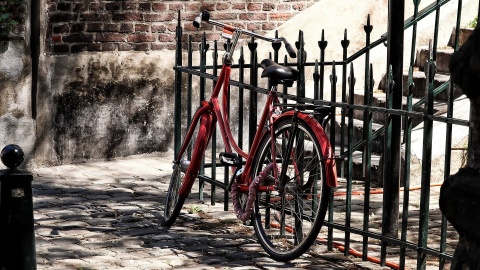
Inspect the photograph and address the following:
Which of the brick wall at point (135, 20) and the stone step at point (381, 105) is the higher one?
the brick wall at point (135, 20)

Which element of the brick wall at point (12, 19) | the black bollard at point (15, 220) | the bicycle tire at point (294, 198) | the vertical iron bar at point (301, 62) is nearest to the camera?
the black bollard at point (15, 220)

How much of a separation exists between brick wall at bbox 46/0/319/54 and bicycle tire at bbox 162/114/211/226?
8.67 feet

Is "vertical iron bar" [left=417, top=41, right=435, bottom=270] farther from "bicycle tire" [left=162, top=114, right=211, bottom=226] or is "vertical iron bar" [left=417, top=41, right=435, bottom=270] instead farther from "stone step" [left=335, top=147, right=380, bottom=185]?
"stone step" [left=335, top=147, right=380, bottom=185]

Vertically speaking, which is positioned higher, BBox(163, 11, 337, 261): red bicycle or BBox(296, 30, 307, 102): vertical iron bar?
BBox(296, 30, 307, 102): vertical iron bar

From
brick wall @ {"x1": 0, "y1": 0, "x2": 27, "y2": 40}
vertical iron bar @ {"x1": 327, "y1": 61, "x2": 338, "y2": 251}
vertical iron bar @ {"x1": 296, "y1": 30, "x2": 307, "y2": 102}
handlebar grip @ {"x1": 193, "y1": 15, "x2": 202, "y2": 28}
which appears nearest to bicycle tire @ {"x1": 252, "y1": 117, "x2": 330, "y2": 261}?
vertical iron bar @ {"x1": 327, "y1": 61, "x2": 338, "y2": 251}

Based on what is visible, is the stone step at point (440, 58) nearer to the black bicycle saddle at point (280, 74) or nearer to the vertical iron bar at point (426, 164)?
the black bicycle saddle at point (280, 74)

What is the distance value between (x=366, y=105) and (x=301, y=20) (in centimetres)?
464

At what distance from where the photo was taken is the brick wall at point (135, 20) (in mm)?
9516

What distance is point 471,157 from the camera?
299 centimetres

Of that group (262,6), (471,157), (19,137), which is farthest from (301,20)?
(471,157)

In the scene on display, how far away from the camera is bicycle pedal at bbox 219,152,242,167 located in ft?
22.1

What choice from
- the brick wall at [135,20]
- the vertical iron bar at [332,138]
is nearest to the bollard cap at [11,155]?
the vertical iron bar at [332,138]

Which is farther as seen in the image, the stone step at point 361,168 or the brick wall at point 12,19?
the brick wall at point 12,19

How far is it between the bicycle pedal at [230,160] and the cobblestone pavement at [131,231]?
0.53 meters
